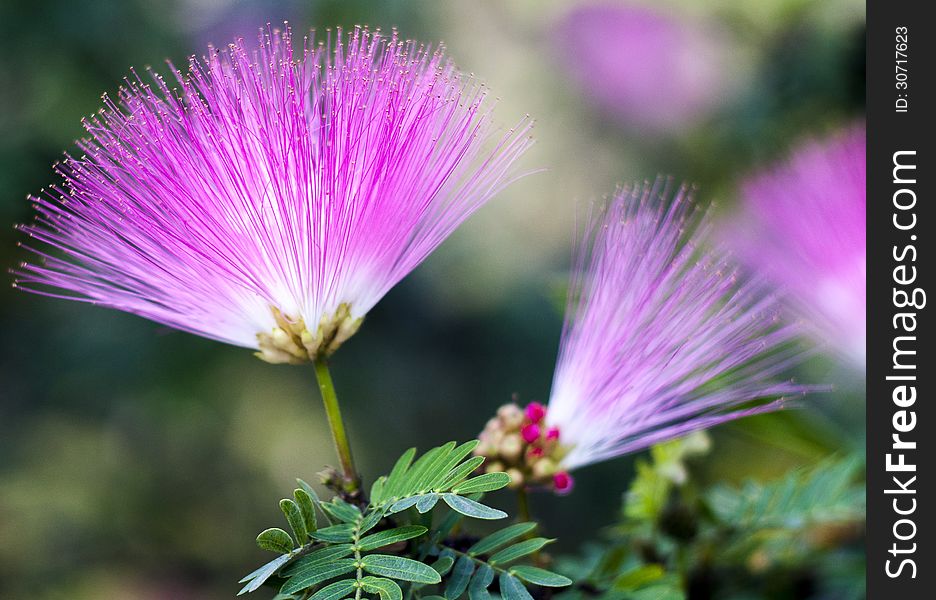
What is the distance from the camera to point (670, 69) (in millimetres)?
2654

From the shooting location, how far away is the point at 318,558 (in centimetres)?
75

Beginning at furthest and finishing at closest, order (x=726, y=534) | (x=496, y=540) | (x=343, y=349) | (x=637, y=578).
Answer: (x=343, y=349) < (x=726, y=534) < (x=637, y=578) < (x=496, y=540)

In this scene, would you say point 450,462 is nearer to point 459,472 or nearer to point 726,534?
point 459,472

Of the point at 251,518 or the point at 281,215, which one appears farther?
the point at 251,518

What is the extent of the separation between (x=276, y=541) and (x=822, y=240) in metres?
1.08

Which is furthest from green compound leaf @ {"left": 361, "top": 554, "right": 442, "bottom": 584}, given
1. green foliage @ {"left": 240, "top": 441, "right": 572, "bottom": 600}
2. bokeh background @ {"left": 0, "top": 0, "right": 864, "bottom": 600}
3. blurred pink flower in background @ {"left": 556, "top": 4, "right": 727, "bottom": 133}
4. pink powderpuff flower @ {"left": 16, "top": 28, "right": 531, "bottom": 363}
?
blurred pink flower in background @ {"left": 556, "top": 4, "right": 727, "bottom": 133}

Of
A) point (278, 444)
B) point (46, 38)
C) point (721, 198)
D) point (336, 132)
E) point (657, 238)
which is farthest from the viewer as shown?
point (278, 444)

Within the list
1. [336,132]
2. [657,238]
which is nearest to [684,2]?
[657,238]

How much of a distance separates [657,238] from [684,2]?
166 cm

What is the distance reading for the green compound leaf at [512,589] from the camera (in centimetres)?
76

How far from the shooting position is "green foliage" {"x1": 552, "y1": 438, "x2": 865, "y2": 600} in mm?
1040

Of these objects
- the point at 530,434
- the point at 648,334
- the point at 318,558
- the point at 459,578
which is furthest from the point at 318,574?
the point at 648,334

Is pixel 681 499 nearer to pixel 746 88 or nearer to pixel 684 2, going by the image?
pixel 746 88
